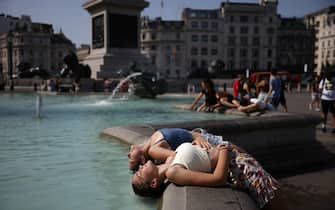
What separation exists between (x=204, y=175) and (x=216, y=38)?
115137 millimetres

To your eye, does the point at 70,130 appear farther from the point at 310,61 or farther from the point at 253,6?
the point at 310,61

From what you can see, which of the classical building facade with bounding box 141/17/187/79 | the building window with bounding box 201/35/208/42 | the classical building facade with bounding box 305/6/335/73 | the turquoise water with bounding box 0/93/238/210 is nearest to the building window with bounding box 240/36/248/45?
the building window with bounding box 201/35/208/42

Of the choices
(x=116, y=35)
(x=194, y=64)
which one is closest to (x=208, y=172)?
(x=116, y=35)

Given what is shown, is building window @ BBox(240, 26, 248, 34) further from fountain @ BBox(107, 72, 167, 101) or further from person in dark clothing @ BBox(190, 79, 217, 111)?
person in dark clothing @ BBox(190, 79, 217, 111)

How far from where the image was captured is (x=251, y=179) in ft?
12.1

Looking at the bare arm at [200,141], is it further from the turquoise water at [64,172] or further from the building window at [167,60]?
the building window at [167,60]

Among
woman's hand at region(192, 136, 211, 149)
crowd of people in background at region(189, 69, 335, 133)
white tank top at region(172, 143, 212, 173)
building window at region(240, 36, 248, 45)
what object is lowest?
white tank top at region(172, 143, 212, 173)

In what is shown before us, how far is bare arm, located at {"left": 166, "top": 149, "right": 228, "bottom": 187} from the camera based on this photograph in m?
3.58

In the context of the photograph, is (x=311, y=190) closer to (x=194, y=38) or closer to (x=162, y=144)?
(x=162, y=144)

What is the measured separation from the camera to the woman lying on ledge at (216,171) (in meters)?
3.61

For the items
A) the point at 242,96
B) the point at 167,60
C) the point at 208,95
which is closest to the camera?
the point at 242,96

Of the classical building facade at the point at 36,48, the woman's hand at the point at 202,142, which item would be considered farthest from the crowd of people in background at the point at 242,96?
the classical building facade at the point at 36,48

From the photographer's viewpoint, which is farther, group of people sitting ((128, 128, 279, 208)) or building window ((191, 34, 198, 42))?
building window ((191, 34, 198, 42))

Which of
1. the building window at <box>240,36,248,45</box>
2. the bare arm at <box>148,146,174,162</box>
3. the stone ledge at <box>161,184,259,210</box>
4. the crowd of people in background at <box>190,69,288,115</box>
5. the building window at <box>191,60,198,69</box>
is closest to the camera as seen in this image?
the stone ledge at <box>161,184,259,210</box>
